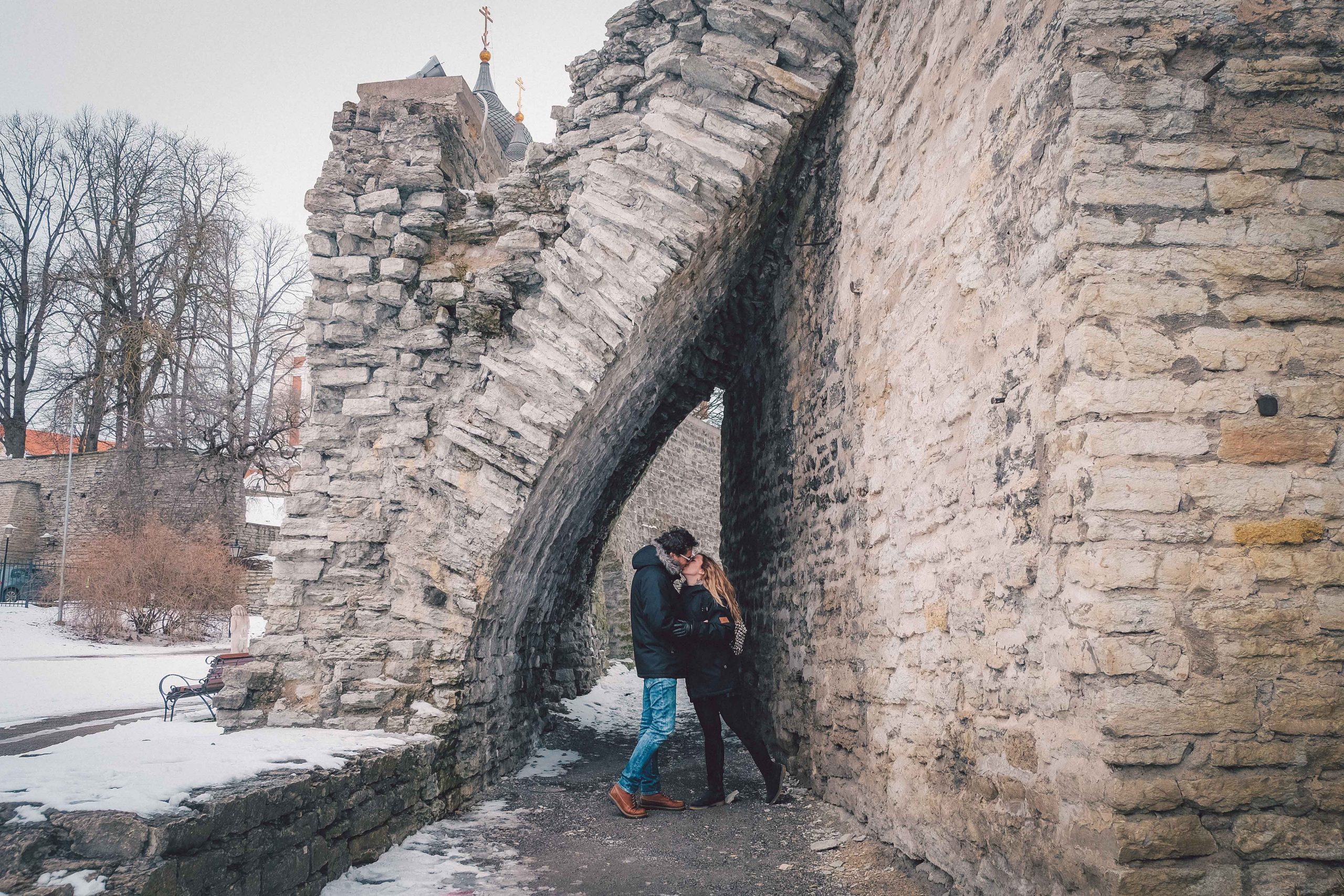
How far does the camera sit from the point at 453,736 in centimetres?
445

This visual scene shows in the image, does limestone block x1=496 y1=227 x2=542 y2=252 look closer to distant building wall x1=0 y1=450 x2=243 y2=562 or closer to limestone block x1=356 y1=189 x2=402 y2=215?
limestone block x1=356 y1=189 x2=402 y2=215

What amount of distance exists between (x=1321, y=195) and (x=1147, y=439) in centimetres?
97

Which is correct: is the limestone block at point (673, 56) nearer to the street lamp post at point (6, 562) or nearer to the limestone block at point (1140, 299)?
the limestone block at point (1140, 299)

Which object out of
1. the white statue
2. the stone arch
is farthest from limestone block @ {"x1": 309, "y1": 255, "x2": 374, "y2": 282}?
the white statue

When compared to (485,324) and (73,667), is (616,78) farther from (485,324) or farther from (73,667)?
(73,667)

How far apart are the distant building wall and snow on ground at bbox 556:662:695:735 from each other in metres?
13.0

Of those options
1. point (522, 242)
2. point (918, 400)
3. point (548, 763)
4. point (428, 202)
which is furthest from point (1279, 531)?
point (548, 763)

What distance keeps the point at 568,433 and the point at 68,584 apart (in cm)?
1710

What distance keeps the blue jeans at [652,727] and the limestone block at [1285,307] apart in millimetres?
3141

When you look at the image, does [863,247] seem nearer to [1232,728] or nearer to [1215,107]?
[1215,107]

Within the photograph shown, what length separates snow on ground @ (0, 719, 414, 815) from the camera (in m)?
2.29

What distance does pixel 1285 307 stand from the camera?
243cm

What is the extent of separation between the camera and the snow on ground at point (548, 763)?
18.0ft

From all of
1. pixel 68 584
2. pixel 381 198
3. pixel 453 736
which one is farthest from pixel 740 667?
pixel 68 584
